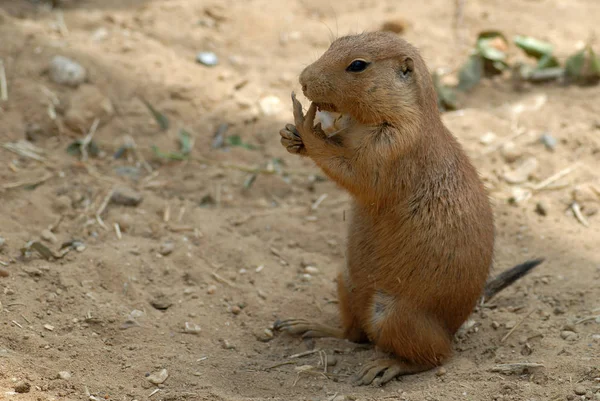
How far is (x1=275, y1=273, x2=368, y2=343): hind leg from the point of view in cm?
445

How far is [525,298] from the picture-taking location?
187 inches

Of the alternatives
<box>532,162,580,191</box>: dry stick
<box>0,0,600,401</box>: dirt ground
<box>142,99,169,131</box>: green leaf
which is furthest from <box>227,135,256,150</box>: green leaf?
<box>532,162,580,191</box>: dry stick

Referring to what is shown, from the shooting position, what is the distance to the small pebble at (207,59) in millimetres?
7043

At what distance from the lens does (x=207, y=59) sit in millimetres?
7062

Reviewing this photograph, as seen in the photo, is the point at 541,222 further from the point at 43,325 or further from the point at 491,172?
the point at 43,325

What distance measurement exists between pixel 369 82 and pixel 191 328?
1798 millimetres

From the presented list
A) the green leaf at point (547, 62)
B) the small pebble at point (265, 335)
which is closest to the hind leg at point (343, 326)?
the small pebble at point (265, 335)

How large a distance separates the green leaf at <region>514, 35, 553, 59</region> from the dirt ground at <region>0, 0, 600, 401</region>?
302mm

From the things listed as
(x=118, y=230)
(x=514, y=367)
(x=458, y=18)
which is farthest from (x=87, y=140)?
(x=458, y=18)

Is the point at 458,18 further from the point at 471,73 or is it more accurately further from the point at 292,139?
the point at 292,139

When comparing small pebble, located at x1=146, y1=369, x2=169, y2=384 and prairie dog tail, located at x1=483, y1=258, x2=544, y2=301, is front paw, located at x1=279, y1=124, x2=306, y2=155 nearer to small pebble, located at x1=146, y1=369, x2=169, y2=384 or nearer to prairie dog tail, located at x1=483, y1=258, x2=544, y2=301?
small pebble, located at x1=146, y1=369, x2=169, y2=384

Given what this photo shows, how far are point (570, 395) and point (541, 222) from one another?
7.38 ft

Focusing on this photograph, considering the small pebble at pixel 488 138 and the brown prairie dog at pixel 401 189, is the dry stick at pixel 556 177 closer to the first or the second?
the small pebble at pixel 488 138

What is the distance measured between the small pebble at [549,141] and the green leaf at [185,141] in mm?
3022
